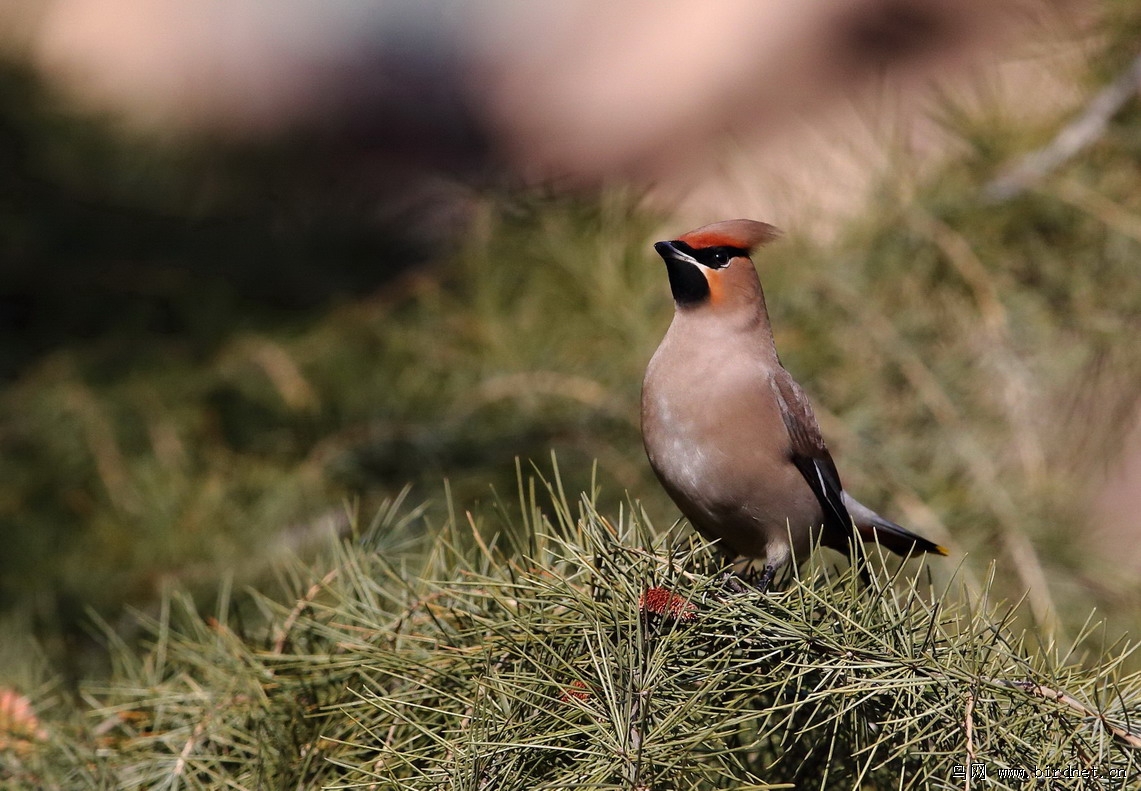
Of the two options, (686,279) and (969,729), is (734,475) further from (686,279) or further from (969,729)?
(969,729)

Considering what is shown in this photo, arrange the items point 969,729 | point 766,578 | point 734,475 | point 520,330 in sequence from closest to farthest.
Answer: point 969,729 < point 766,578 < point 734,475 < point 520,330

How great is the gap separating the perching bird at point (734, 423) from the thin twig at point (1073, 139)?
3.10ft

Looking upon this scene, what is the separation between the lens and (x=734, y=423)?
6.56ft

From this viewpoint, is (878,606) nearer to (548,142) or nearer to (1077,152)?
(1077,152)

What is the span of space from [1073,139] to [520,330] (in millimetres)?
1436

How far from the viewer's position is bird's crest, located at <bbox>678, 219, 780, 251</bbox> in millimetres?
2066

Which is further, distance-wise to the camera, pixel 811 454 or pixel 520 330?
pixel 520 330

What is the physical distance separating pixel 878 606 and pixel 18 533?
218cm

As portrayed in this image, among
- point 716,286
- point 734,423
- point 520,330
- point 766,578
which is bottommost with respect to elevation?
point 766,578

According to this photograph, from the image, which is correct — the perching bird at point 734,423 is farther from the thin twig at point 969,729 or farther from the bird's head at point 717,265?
the thin twig at point 969,729

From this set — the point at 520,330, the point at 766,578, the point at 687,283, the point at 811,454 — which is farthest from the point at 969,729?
the point at 520,330

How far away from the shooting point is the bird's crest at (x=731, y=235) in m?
2.07

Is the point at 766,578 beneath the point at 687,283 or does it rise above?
beneath

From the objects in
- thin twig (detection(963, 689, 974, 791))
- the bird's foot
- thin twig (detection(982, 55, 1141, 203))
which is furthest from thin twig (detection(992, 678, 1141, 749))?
thin twig (detection(982, 55, 1141, 203))
